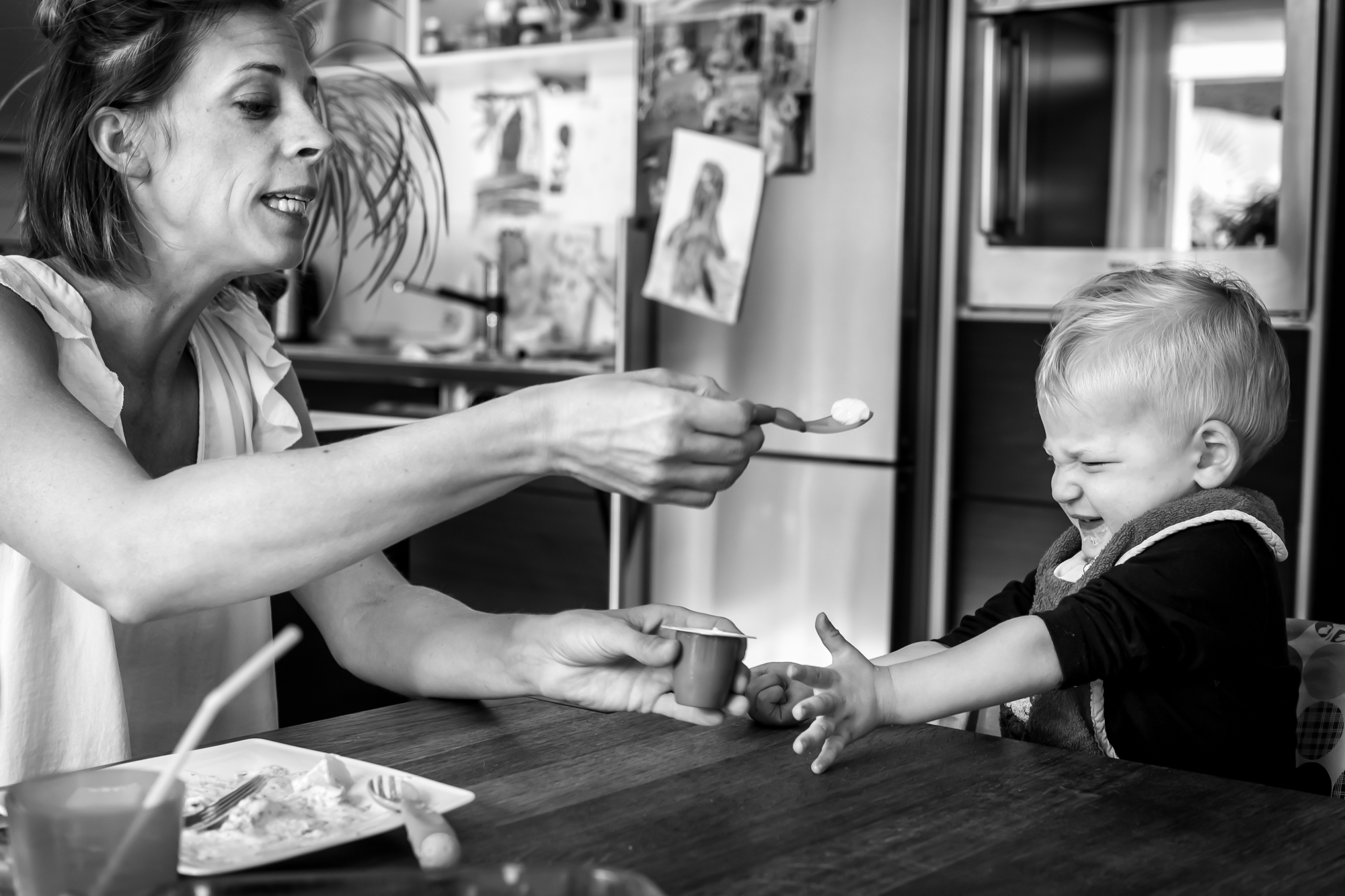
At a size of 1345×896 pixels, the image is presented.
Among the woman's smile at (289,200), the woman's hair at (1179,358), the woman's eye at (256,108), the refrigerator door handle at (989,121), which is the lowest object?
the woman's hair at (1179,358)

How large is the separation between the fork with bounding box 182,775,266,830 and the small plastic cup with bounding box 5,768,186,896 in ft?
0.44

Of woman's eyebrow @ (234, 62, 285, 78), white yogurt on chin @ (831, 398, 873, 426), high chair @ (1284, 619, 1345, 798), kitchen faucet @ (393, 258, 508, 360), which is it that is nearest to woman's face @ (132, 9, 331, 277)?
woman's eyebrow @ (234, 62, 285, 78)

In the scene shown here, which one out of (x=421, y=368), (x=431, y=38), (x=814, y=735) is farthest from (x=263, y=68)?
(x=431, y=38)

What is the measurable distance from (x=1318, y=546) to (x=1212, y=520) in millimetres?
1500

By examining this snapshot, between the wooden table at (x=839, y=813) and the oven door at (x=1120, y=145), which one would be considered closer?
the wooden table at (x=839, y=813)

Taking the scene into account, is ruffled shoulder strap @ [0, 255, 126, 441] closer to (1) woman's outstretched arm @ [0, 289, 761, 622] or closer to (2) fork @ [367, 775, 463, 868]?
(1) woman's outstretched arm @ [0, 289, 761, 622]

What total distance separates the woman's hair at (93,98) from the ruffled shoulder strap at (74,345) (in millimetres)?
90

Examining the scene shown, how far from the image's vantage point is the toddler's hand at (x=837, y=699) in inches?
42.4

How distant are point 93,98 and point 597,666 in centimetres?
76

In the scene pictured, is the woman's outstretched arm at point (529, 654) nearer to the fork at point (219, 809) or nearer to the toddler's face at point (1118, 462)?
the fork at point (219, 809)

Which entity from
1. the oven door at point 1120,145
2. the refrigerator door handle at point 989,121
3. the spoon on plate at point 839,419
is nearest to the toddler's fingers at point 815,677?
the spoon on plate at point 839,419

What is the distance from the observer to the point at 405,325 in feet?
16.2

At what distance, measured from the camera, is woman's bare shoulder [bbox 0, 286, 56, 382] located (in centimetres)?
116

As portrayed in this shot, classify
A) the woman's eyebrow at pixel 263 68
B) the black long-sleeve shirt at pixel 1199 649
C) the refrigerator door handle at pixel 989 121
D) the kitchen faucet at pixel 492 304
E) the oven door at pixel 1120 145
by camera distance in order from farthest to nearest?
the kitchen faucet at pixel 492 304 < the refrigerator door handle at pixel 989 121 < the oven door at pixel 1120 145 < the woman's eyebrow at pixel 263 68 < the black long-sleeve shirt at pixel 1199 649
